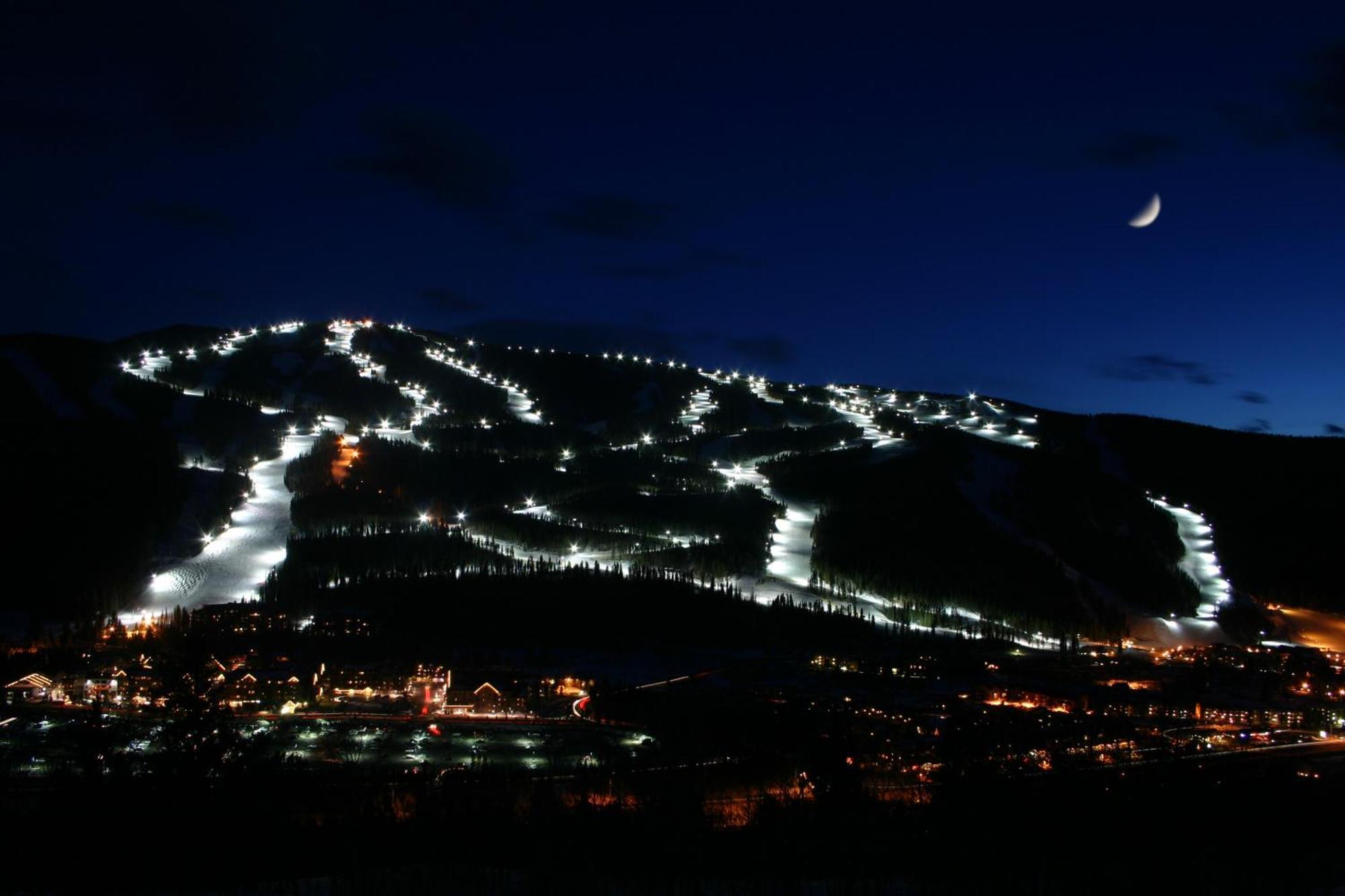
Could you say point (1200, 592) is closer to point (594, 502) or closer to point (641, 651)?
point (594, 502)

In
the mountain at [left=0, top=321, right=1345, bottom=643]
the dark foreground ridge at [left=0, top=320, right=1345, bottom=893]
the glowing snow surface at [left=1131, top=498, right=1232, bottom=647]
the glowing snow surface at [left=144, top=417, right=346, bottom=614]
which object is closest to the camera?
the dark foreground ridge at [left=0, top=320, right=1345, bottom=893]

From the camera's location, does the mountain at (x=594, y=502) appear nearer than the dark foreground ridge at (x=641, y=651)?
No

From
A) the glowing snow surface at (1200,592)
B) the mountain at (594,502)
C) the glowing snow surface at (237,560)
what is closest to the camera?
the glowing snow surface at (237,560)

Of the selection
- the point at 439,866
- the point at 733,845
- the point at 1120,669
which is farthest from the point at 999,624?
the point at 439,866

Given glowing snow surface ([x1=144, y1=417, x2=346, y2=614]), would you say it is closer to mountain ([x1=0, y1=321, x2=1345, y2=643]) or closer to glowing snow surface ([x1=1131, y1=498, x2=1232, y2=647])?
mountain ([x1=0, y1=321, x2=1345, y2=643])

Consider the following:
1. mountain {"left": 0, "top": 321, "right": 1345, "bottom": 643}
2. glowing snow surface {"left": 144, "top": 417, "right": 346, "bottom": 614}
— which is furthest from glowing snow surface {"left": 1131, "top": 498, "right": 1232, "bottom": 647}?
glowing snow surface {"left": 144, "top": 417, "right": 346, "bottom": 614}

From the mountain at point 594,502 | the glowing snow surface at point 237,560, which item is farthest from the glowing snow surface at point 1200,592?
the glowing snow surface at point 237,560

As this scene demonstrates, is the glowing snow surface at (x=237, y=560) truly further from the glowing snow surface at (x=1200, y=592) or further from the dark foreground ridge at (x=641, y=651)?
the glowing snow surface at (x=1200, y=592)

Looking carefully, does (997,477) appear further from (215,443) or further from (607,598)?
(215,443)
